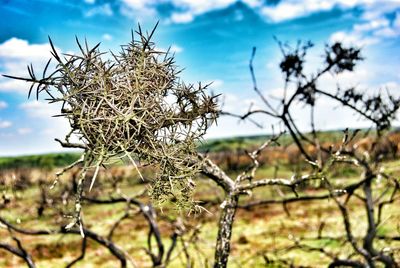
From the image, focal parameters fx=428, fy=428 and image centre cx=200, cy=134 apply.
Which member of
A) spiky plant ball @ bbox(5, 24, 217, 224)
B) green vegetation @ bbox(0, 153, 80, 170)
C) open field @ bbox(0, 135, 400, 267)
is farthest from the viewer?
green vegetation @ bbox(0, 153, 80, 170)

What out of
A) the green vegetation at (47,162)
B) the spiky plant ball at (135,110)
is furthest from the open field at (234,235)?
the green vegetation at (47,162)

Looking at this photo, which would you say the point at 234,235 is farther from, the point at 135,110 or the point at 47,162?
the point at 47,162

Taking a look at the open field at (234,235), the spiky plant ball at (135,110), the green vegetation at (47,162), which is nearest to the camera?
the spiky plant ball at (135,110)

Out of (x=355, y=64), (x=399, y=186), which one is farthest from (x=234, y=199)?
→ (x=355, y=64)

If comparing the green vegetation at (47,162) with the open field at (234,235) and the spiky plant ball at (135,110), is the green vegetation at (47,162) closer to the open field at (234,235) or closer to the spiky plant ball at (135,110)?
the open field at (234,235)

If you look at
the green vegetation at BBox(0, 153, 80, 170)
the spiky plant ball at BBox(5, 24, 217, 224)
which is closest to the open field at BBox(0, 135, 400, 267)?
the spiky plant ball at BBox(5, 24, 217, 224)

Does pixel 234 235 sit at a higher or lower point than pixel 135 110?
lower

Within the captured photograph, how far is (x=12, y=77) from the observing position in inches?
66.9

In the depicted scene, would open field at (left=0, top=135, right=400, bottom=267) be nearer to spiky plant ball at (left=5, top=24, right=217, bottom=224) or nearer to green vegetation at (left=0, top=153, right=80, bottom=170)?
spiky plant ball at (left=5, top=24, right=217, bottom=224)

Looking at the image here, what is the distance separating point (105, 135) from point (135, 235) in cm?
2431

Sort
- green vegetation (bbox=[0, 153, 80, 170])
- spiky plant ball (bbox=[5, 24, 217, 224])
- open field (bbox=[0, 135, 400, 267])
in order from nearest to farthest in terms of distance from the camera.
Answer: spiky plant ball (bbox=[5, 24, 217, 224]) < open field (bbox=[0, 135, 400, 267]) < green vegetation (bbox=[0, 153, 80, 170])

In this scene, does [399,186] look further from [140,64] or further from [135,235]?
[135,235]

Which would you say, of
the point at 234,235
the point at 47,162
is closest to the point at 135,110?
the point at 234,235

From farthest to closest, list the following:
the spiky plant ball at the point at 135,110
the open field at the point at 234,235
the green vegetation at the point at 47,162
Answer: the green vegetation at the point at 47,162 → the open field at the point at 234,235 → the spiky plant ball at the point at 135,110
